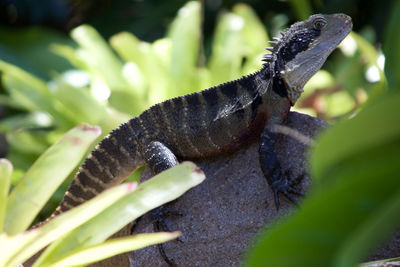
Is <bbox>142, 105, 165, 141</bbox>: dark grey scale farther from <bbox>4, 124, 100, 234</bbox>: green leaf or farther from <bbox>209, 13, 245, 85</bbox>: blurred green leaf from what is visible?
<bbox>209, 13, 245, 85</bbox>: blurred green leaf

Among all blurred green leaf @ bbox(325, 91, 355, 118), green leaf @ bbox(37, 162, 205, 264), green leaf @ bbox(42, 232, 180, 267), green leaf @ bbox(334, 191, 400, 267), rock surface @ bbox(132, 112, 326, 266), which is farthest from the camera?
blurred green leaf @ bbox(325, 91, 355, 118)

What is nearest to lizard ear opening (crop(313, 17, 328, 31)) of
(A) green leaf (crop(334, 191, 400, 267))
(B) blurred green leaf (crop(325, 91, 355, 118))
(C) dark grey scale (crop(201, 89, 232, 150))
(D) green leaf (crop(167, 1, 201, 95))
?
(C) dark grey scale (crop(201, 89, 232, 150))

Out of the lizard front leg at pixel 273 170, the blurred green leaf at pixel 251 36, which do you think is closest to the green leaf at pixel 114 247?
the lizard front leg at pixel 273 170

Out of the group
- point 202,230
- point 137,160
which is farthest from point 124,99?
point 202,230

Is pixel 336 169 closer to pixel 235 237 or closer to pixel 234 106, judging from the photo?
pixel 235 237

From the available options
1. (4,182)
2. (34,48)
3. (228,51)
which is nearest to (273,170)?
(4,182)

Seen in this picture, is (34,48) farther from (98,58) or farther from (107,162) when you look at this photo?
(107,162)
